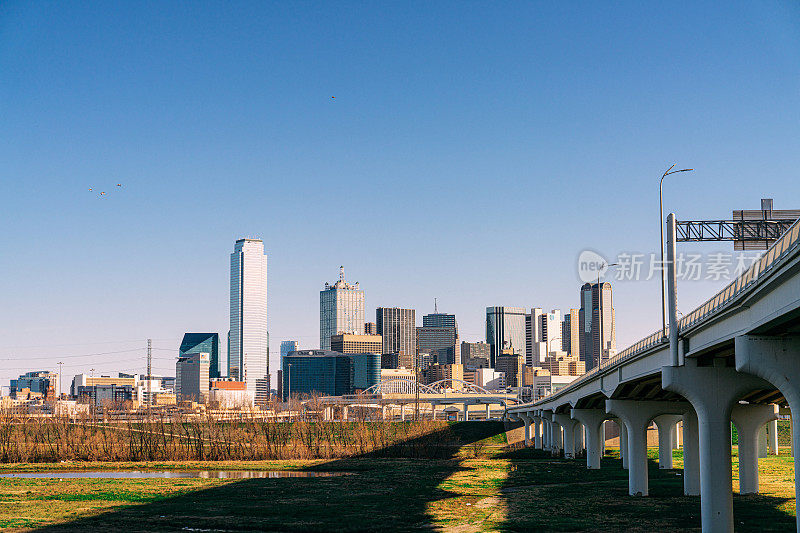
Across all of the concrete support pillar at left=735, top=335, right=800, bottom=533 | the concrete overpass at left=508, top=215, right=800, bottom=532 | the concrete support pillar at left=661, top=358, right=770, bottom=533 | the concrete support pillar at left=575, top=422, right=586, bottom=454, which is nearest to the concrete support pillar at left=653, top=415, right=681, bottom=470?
the concrete overpass at left=508, top=215, right=800, bottom=532

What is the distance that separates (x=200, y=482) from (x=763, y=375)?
50479mm

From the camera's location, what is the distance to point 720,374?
39.8 m

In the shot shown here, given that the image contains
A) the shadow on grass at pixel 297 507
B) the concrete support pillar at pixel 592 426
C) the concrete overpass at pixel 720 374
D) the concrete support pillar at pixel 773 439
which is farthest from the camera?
the concrete support pillar at pixel 773 439

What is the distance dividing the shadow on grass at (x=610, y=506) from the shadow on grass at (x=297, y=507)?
5490 mm

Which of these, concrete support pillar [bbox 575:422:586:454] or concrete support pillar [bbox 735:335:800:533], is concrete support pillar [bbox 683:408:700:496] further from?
concrete support pillar [bbox 575:422:586:454]

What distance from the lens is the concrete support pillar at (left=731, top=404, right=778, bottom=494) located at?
178 feet

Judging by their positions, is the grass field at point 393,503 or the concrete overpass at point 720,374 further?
the grass field at point 393,503

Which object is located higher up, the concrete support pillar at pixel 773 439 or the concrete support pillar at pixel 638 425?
the concrete support pillar at pixel 638 425

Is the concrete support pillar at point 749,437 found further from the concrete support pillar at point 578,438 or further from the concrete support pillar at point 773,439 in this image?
the concrete support pillar at point 578,438

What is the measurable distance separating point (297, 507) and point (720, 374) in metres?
25.1

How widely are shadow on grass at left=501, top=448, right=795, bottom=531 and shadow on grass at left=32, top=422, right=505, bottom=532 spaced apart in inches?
216

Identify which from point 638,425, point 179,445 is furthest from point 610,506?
point 179,445

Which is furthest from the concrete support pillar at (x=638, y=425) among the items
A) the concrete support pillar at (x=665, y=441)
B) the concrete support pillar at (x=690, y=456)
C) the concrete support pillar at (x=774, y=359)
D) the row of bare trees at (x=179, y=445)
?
the row of bare trees at (x=179, y=445)

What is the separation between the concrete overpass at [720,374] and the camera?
93.0 feet
